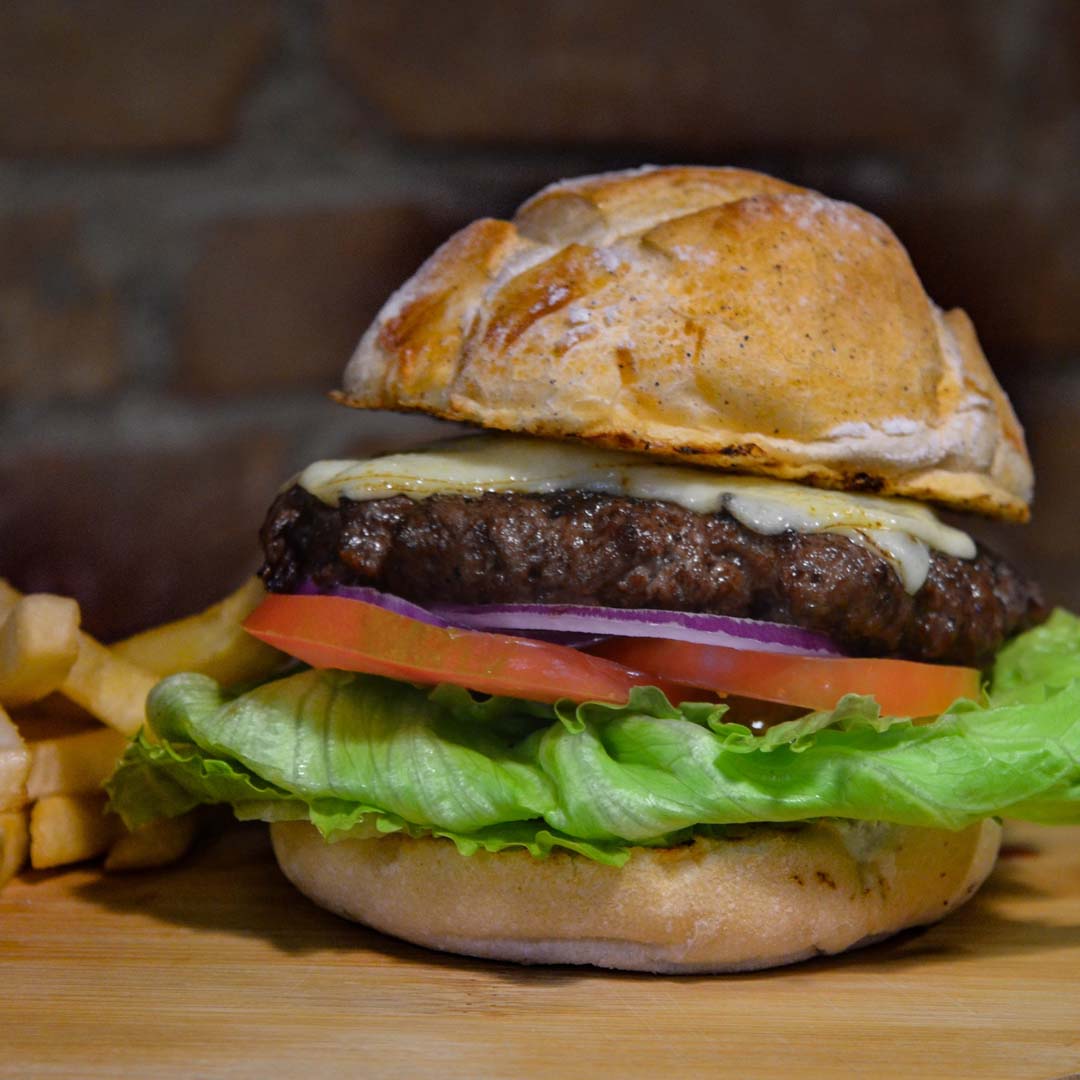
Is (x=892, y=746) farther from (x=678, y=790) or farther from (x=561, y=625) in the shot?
(x=561, y=625)

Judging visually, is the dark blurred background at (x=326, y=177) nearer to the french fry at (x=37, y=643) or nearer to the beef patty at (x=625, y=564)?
the french fry at (x=37, y=643)

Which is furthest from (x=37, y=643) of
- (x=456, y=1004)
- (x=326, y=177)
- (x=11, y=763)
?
(x=326, y=177)

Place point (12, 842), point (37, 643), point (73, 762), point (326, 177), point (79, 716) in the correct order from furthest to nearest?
point (326, 177) → point (79, 716) → point (73, 762) → point (12, 842) → point (37, 643)

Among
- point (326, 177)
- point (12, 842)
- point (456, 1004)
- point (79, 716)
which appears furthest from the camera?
→ point (326, 177)

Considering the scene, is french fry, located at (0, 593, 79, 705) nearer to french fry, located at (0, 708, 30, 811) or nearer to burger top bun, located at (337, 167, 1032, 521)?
french fry, located at (0, 708, 30, 811)

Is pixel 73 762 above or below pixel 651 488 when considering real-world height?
below

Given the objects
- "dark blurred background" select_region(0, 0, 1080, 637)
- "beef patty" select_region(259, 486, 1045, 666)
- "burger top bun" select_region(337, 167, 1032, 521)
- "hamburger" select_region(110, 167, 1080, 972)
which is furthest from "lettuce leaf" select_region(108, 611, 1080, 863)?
"dark blurred background" select_region(0, 0, 1080, 637)

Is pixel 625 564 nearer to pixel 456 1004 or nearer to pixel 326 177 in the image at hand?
pixel 456 1004
